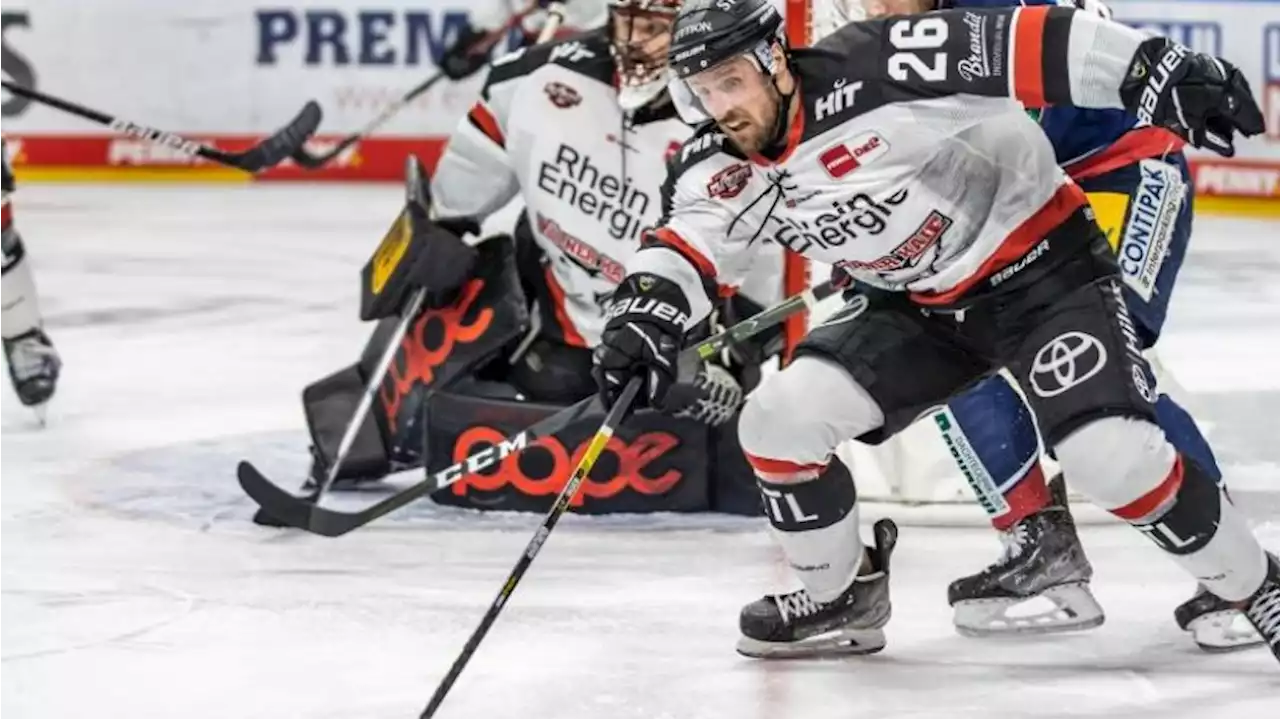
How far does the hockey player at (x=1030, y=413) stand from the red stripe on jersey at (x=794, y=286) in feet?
2.91

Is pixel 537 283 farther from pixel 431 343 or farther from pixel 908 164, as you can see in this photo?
pixel 908 164

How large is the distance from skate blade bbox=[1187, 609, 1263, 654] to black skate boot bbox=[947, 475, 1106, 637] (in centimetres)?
19

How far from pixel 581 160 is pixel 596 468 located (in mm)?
569

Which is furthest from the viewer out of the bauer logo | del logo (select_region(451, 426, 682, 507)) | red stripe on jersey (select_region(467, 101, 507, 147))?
the bauer logo

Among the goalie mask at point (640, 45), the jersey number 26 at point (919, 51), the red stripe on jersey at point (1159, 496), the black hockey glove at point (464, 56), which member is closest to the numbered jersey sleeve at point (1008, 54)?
the jersey number 26 at point (919, 51)

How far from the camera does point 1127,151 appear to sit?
11.3 ft

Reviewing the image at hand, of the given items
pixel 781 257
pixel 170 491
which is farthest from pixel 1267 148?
pixel 170 491

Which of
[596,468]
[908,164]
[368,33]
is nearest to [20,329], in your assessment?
[596,468]

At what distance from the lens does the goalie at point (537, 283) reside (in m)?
4.25

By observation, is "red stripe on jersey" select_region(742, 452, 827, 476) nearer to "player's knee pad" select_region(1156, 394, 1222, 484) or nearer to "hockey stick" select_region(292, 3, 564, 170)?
"player's knee pad" select_region(1156, 394, 1222, 484)

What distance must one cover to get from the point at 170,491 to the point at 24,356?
32.9 inches

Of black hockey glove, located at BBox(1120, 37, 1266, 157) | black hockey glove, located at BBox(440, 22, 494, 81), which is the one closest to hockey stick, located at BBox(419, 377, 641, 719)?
black hockey glove, located at BBox(1120, 37, 1266, 157)

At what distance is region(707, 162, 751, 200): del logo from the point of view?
315 centimetres

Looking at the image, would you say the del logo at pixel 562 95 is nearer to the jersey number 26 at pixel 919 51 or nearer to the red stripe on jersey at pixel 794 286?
the red stripe on jersey at pixel 794 286
